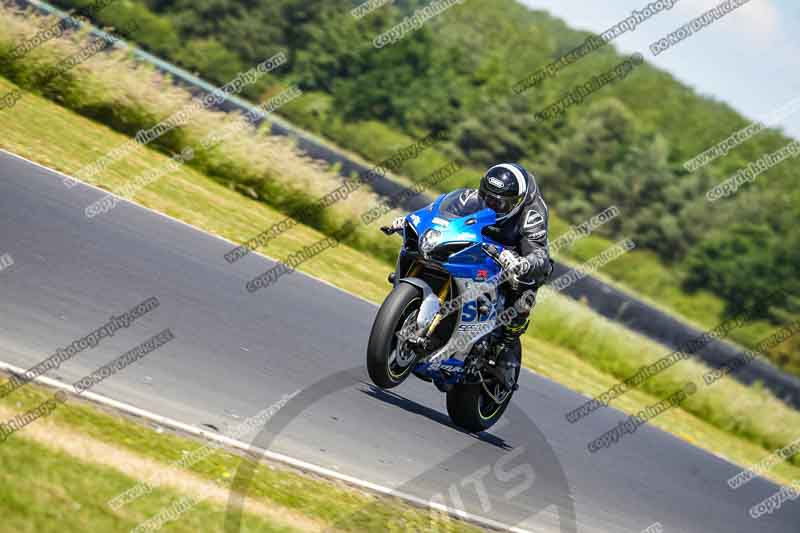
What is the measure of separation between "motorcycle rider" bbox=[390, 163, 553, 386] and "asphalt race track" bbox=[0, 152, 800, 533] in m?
1.45

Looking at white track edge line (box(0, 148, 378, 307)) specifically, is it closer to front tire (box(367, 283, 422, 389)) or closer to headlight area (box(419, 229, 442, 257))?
front tire (box(367, 283, 422, 389))

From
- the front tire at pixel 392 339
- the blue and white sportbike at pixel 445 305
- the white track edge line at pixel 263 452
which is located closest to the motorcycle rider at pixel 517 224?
the blue and white sportbike at pixel 445 305

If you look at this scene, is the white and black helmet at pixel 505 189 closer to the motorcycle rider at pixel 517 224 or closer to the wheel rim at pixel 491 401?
the motorcycle rider at pixel 517 224

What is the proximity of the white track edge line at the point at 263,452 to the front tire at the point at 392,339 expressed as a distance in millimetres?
1345

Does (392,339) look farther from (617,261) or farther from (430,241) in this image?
(617,261)

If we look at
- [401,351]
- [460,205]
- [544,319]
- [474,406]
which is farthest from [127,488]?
[544,319]

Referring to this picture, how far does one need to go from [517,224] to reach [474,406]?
1624mm

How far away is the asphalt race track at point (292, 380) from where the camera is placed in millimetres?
6852

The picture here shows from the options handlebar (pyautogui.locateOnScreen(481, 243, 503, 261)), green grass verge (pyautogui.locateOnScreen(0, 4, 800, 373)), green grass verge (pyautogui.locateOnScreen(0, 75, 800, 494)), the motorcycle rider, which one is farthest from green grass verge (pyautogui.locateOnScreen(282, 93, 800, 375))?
handlebar (pyautogui.locateOnScreen(481, 243, 503, 261))

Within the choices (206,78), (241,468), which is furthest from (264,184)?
(206,78)

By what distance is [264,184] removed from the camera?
18.4 metres

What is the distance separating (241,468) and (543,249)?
11.1ft

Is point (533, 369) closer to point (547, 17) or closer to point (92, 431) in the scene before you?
point (92, 431)

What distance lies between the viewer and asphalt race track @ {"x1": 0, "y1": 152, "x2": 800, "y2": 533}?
270 inches
